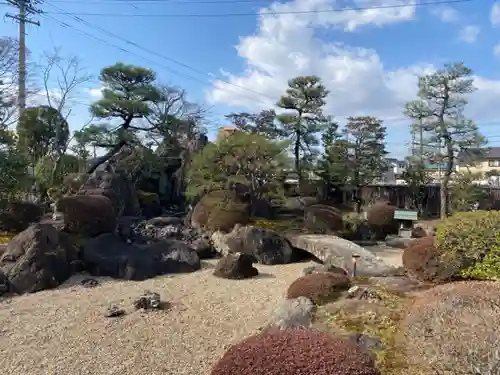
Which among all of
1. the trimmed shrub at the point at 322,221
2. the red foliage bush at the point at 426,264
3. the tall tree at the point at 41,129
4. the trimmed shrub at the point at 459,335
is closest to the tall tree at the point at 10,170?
the tall tree at the point at 41,129

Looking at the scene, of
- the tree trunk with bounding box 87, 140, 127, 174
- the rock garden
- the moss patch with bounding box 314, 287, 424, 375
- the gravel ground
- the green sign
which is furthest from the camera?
the tree trunk with bounding box 87, 140, 127, 174

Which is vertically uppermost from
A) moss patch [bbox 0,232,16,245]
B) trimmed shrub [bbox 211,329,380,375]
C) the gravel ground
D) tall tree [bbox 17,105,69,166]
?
tall tree [bbox 17,105,69,166]

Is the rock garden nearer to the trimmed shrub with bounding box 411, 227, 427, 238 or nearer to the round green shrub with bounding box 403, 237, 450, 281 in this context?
the round green shrub with bounding box 403, 237, 450, 281

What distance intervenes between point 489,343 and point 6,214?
1384cm

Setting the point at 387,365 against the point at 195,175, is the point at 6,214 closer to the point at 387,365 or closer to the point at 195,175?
the point at 195,175

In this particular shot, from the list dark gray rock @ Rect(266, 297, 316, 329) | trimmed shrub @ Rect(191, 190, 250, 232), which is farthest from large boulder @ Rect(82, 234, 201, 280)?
dark gray rock @ Rect(266, 297, 316, 329)

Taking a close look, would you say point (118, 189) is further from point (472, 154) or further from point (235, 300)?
point (472, 154)

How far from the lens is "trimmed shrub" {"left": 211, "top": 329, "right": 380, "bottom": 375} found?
239cm

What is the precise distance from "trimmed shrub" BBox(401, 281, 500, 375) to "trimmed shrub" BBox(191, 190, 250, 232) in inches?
369

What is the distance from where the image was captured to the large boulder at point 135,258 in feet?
31.7

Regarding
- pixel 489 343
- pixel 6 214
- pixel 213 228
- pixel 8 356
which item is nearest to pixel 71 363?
pixel 8 356

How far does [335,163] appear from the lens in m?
20.7

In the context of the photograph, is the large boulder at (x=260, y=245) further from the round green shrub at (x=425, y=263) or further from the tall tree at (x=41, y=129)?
the tall tree at (x=41, y=129)

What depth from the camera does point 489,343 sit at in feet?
8.86
